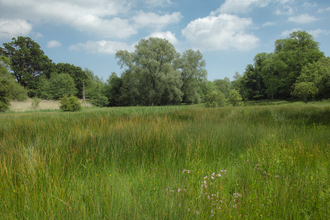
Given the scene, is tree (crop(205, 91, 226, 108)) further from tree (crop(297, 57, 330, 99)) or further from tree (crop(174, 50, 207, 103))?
tree (crop(297, 57, 330, 99))

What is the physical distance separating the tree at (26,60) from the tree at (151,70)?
109 ft

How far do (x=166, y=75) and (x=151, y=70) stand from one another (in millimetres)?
4948

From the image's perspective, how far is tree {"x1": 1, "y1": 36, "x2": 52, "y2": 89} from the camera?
1906 inches

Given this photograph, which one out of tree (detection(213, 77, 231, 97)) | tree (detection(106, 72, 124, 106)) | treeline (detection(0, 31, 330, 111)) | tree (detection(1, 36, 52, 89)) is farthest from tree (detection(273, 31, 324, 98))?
tree (detection(1, 36, 52, 89))

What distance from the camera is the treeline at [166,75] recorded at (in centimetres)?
3300

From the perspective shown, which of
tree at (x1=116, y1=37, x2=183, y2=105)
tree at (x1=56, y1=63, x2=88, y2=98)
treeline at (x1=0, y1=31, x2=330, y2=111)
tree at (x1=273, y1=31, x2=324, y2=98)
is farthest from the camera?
tree at (x1=56, y1=63, x2=88, y2=98)

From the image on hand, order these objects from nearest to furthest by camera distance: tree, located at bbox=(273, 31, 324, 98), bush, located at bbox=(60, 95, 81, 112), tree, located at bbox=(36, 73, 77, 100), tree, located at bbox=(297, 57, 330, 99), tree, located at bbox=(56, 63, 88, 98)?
bush, located at bbox=(60, 95, 81, 112)
tree, located at bbox=(297, 57, 330, 99)
tree, located at bbox=(273, 31, 324, 98)
tree, located at bbox=(36, 73, 77, 100)
tree, located at bbox=(56, 63, 88, 98)

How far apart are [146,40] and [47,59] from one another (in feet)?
128

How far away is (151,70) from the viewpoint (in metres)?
38.1

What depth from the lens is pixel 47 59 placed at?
54.3 metres

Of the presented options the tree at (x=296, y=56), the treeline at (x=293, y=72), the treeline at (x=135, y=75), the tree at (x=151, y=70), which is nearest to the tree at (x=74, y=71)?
the treeline at (x=135, y=75)

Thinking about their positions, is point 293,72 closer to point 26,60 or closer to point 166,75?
point 166,75

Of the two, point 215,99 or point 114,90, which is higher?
point 114,90

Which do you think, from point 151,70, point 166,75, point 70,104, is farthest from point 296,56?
point 70,104
